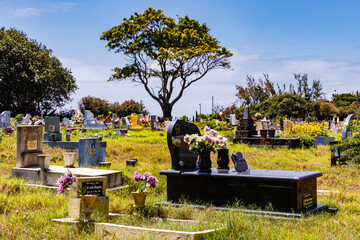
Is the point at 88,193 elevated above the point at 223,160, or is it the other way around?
the point at 223,160

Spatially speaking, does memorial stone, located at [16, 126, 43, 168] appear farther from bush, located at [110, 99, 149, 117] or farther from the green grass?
bush, located at [110, 99, 149, 117]

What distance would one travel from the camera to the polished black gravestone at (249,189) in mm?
7097

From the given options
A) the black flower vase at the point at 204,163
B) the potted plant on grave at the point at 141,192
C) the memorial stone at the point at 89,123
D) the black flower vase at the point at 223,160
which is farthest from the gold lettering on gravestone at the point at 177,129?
the memorial stone at the point at 89,123

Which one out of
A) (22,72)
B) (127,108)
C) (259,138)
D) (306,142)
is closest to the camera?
(306,142)

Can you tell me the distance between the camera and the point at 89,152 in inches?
471

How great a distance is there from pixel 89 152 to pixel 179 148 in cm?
425

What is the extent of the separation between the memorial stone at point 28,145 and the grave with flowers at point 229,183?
438 centimetres

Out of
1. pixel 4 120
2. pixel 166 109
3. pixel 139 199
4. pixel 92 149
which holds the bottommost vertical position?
pixel 139 199

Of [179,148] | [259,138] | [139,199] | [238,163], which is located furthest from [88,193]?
[259,138]

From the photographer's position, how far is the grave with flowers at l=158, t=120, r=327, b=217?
23.4ft

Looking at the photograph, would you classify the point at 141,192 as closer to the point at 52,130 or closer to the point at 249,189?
the point at 249,189

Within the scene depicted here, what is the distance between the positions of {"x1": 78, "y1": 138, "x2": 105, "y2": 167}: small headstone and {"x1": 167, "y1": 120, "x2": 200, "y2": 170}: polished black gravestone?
405 cm

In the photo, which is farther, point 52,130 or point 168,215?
point 52,130

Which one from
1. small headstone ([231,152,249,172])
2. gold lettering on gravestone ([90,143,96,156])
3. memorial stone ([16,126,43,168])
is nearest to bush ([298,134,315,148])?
gold lettering on gravestone ([90,143,96,156])
